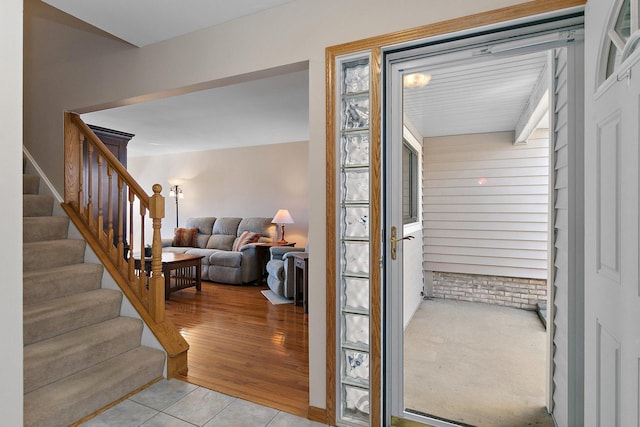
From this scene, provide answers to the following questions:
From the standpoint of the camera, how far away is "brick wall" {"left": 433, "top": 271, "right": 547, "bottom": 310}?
3828 millimetres

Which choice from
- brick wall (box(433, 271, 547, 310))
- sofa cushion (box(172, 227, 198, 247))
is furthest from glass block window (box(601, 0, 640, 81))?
sofa cushion (box(172, 227, 198, 247))

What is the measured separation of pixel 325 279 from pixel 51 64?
10.3 ft

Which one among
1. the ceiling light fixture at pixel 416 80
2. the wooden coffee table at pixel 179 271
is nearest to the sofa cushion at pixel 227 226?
the wooden coffee table at pixel 179 271

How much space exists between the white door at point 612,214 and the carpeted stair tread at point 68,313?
2850mm

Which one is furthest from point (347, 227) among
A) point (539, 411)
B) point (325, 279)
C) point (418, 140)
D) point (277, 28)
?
point (418, 140)

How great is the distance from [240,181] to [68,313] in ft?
15.7

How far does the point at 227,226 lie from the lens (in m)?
6.39

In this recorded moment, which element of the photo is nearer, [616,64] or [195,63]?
[616,64]

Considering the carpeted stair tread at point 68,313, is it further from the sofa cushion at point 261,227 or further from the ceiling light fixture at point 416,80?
the sofa cushion at point 261,227

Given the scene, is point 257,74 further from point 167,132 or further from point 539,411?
point 167,132

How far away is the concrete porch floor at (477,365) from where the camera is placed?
2.04 m

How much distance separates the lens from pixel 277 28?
1995 millimetres

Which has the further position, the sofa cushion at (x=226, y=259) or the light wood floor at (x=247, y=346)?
the sofa cushion at (x=226, y=259)

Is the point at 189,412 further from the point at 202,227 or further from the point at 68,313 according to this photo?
the point at 202,227
